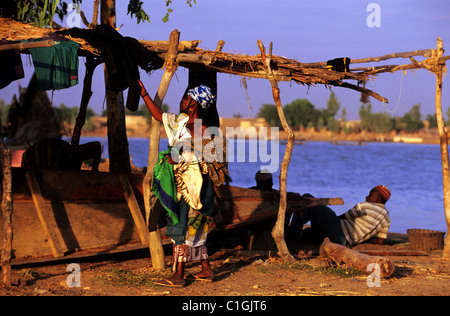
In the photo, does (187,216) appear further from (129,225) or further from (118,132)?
(118,132)

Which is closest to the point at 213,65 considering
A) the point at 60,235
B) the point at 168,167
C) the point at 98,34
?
the point at 98,34

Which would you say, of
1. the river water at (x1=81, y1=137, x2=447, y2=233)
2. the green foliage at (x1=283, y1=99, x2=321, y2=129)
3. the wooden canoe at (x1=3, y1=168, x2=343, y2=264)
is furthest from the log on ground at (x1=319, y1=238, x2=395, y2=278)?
the green foliage at (x1=283, y1=99, x2=321, y2=129)

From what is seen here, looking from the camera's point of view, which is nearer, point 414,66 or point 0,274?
point 0,274

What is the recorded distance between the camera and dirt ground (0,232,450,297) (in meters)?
6.09

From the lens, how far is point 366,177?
48969 mm

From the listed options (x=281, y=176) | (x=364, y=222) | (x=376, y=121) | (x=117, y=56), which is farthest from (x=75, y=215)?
(x=376, y=121)

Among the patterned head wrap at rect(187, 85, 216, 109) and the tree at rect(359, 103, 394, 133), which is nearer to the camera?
the patterned head wrap at rect(187, 85, 216, 109)

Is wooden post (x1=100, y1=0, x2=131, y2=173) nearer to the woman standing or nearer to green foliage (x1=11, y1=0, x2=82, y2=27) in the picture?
green foliage (x1=11, y1=0, x2=82, y2=27)

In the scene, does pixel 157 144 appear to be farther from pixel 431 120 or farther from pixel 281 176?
A: pixel 431 120

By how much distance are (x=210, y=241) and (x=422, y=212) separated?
1502 cm

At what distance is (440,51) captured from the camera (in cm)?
852

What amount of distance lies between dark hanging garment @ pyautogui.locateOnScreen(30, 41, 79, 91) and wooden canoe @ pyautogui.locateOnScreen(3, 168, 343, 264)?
101 cm

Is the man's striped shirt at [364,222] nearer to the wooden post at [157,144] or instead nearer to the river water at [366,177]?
the wooden post at [157,144]

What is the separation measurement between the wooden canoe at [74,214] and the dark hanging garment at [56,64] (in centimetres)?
101
